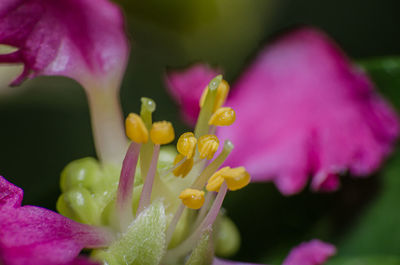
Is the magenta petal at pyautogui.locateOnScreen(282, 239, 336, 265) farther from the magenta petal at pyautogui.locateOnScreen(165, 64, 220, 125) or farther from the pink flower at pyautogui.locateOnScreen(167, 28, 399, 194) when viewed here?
the magenta petal at pyautogui.locateOnScreen(165, 64, 220, 125)

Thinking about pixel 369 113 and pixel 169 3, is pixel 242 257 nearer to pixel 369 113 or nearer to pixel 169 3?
pixel 369 113

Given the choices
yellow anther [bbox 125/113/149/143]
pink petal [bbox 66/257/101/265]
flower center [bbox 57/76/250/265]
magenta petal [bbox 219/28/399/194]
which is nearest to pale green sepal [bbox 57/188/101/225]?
flower center [bbox 57/76/250/265]

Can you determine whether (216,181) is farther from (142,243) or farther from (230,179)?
(142,243)

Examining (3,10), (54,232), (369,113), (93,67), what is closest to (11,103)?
(93,67)

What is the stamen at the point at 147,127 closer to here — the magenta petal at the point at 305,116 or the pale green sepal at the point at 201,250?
the pale green sepal at the point at 201,250

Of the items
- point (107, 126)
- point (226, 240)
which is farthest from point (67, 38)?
point (226, 240)
